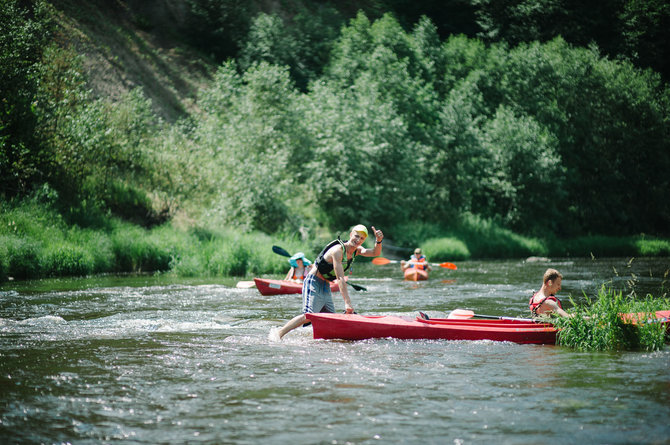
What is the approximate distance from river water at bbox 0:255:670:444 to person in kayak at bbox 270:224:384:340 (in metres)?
0.36

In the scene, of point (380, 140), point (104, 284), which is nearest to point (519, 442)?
point (104, 284)

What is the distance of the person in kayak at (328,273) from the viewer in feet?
26.5

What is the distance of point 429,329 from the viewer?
8.39 m

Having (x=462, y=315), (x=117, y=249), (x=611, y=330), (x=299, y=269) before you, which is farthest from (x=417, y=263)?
(x=611, y=330)

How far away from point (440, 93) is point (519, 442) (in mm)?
34868

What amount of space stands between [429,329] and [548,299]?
5.04 ft

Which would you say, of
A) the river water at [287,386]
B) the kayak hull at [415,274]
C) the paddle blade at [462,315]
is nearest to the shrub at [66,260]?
the river water at [287,386]

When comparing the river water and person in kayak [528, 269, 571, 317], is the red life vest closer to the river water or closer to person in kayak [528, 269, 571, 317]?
the river water

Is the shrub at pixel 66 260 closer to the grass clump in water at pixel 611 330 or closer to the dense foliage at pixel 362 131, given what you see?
the dense foliage at pixel 362 131

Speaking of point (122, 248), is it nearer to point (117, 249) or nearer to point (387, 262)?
point (117, 249)

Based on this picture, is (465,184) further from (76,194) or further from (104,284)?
(104,284)

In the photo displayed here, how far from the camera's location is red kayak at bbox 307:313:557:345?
8.19 meters

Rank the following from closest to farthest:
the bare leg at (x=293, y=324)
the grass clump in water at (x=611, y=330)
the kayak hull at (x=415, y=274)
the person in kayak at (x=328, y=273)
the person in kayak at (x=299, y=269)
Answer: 1. the grass clump in water at (x=611, y=330)
2. the person in kayak at (x=328, y=273)
3. the bare leg at (x=293, y=324)
4. the person in kayak at (x=299, y=269)
5. the kayak hull at (x=415, y=274)

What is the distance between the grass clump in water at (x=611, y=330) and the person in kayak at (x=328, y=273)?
8.22 ft
